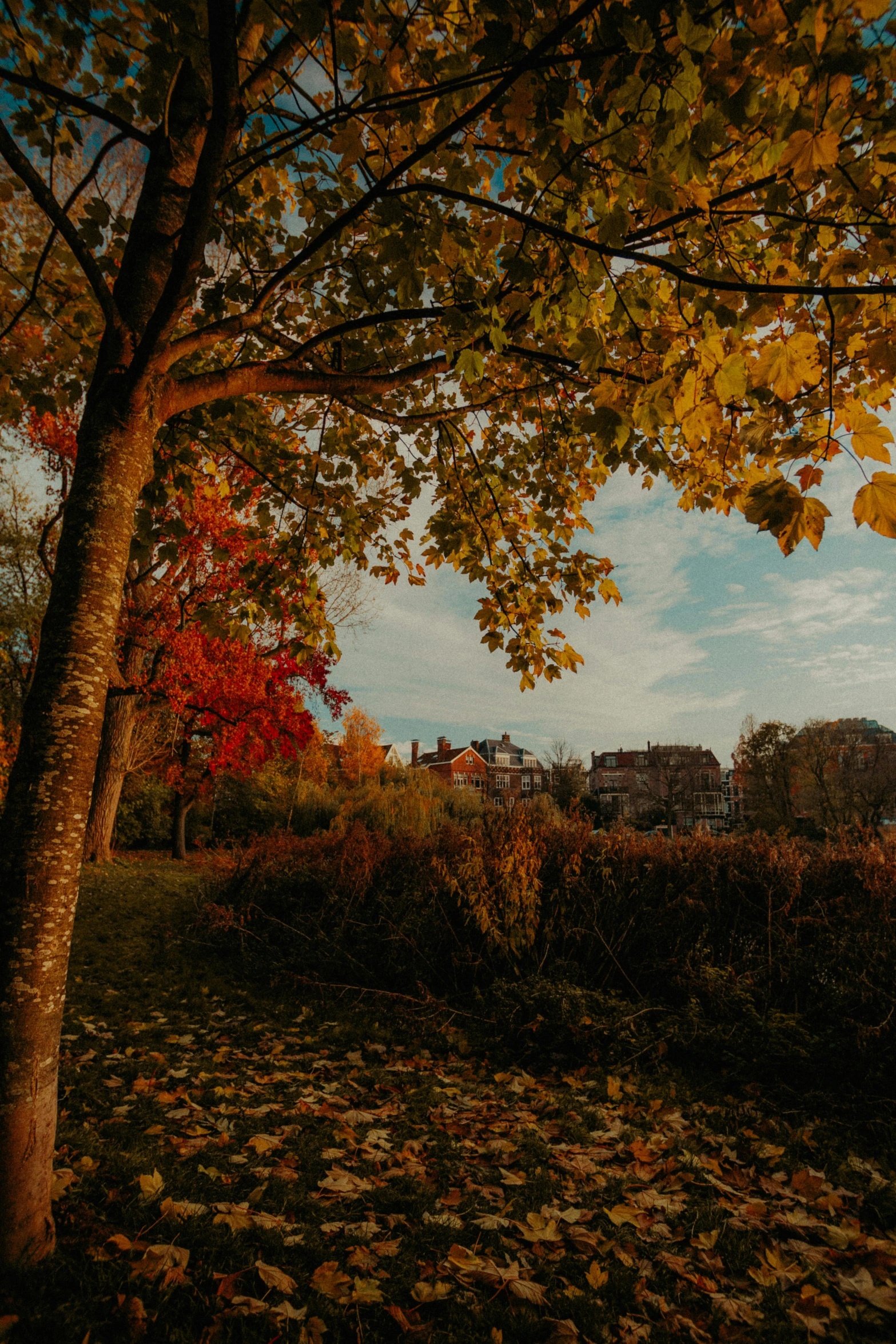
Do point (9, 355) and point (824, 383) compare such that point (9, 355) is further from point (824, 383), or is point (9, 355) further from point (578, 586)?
point (824, 383)

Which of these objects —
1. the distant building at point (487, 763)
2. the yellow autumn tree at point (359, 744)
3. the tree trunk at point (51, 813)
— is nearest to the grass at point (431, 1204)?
the tree trunk at point (51, 813)

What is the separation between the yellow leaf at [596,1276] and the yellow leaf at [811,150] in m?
4.12

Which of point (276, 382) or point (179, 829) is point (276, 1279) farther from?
point (179, 829)

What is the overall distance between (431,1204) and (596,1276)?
0.84m

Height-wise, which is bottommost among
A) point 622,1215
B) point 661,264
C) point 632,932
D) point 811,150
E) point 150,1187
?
point 622,1215

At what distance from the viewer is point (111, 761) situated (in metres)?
13.0

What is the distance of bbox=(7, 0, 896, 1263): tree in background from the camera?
1.98 metres

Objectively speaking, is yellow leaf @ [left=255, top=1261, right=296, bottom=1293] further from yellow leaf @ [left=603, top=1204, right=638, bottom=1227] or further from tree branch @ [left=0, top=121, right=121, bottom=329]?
tree branch @ [left=0, top=121, right=121, bottom=329]

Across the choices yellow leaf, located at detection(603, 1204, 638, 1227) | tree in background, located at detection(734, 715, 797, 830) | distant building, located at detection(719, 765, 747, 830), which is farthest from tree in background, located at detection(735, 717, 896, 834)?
yellow leaf, located at detection(603, 1204, 638, 1227)

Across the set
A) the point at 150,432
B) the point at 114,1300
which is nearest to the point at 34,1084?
the point at 114,1300

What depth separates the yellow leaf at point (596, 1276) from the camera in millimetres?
2520

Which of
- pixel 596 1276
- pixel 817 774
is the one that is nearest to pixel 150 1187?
pixel 596 1276

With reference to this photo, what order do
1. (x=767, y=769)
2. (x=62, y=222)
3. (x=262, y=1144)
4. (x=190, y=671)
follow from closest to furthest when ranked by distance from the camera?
1. (x=62, y=222)
2. (x=262, y=1144)
3. (x=190, y=671)
4. (x=767, y=769)

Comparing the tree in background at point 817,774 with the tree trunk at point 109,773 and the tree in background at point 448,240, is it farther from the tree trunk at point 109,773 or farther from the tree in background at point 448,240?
the tree in background at point 448,240
